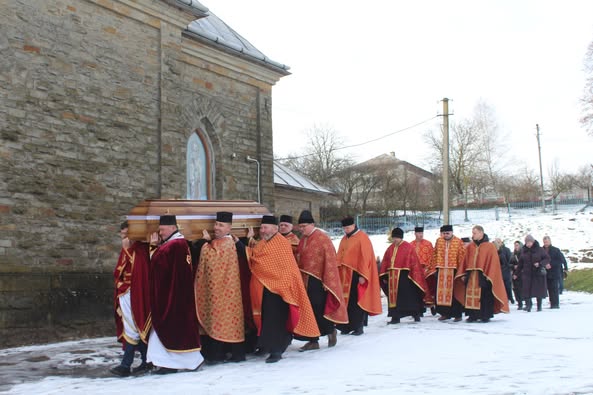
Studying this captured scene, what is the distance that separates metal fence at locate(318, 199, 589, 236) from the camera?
109 feet

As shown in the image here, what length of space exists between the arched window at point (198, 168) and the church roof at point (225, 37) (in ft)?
7.57

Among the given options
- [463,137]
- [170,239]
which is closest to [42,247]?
[170,239]

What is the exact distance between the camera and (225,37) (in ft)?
53.5

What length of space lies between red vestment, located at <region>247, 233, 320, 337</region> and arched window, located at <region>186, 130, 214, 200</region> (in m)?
7.34

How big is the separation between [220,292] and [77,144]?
5161 millimetres

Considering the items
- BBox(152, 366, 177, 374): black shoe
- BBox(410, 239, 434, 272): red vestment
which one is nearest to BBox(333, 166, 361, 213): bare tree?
BBox(410, 239, 434, 272): red vestment

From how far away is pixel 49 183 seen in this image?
33.2 feet

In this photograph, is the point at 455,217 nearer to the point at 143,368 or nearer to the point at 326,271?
the point at 326,271

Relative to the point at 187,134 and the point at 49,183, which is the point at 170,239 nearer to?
the point at 49,183

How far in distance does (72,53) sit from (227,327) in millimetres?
6366

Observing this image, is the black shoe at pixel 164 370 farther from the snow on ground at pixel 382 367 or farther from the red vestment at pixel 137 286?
the red vestment at pixel 137 286

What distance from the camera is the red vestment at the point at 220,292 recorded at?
6.89 metres

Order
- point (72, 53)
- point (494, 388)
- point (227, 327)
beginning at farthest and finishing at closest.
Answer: point (72, 53) < point (227, 327) < point (494, 388)

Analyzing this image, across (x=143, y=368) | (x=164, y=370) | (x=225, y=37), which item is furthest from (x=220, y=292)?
(x=225, y=37)
